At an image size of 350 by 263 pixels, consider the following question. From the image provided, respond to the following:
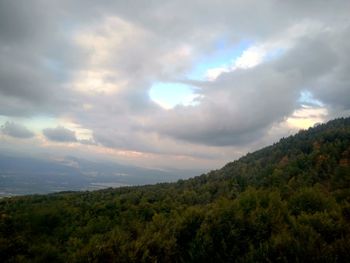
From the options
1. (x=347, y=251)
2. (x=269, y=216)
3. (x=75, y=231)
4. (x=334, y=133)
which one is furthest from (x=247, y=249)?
(x=334, y=133)

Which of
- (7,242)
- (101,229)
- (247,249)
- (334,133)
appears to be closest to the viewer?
(247,249)

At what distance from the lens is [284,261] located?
9.91m

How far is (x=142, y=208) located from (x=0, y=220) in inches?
630

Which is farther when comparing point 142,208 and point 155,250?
point 142,208

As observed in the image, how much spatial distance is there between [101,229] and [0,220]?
21.8 feet

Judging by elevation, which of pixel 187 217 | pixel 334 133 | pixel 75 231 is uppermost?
pixel 334 133

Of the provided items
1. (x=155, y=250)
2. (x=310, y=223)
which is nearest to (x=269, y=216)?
(x=310, y=223)

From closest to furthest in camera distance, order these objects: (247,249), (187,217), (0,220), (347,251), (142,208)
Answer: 1. (347,251)
2. (247,249)
3. (187,217)
4. (0,220)
5. (142,208)

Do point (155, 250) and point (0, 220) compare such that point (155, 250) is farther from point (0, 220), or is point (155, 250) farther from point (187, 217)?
point (0, 220)

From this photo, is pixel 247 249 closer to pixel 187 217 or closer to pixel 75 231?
pixel 187 217

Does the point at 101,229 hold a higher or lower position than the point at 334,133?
lower

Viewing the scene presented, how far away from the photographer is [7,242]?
1385 cm

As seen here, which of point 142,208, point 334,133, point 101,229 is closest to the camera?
point 101,229

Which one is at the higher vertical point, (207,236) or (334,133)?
(334,133)
